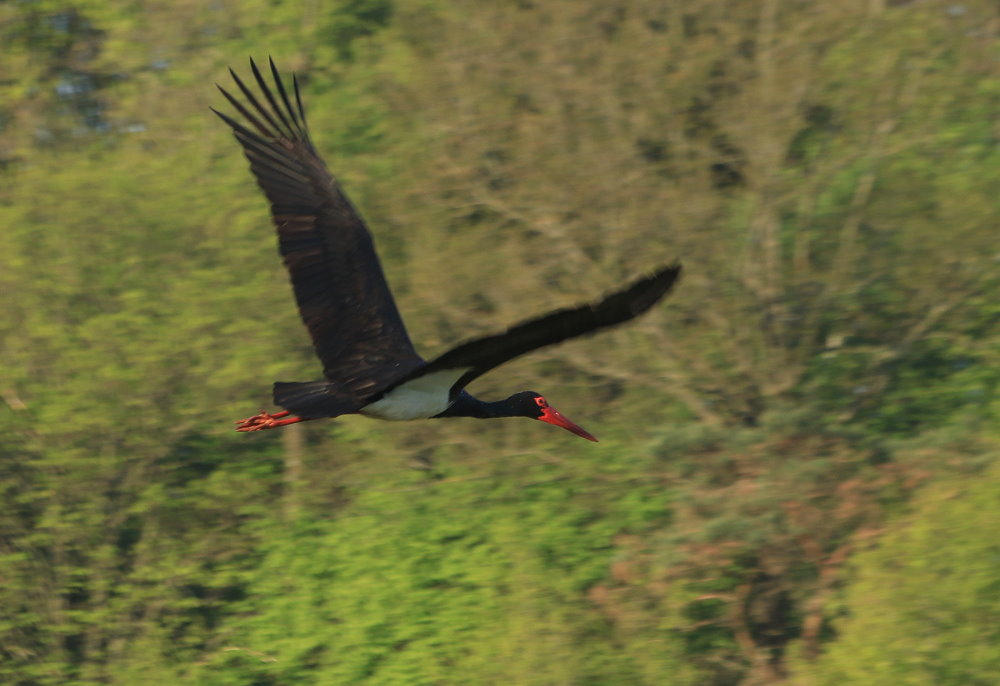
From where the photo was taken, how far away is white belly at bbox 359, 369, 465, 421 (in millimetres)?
7418

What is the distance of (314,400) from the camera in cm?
721

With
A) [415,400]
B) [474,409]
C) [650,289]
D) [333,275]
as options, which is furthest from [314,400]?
[650,289]

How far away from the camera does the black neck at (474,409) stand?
786 centimetres

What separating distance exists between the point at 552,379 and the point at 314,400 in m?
6.18

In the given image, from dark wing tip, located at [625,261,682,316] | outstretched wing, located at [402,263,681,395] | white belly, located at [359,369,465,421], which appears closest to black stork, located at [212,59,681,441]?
white belly, located at [359,369,465,421]

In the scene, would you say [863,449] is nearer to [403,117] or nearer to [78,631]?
[403,117]

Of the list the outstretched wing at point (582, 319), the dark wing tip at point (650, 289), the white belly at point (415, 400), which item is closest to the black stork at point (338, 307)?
the white belly at point (415, 400)

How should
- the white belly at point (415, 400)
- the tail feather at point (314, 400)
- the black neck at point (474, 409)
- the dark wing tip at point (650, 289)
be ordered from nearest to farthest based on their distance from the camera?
the dark wing tip at point (650, 289)
the tail feather at point (314, 400)
the white belly at point (415, 400)
the black neck at point (474, 409)

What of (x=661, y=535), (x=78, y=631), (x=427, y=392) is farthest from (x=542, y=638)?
(x=427, y=392)

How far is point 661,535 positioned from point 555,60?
402 cm

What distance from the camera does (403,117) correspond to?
14.4 m

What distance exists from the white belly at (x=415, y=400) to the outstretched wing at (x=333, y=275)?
0.15 metres

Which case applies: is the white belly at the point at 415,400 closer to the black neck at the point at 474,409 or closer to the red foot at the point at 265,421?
the black neck at the point at 474,409

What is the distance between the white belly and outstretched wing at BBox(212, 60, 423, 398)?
15 centimetres
